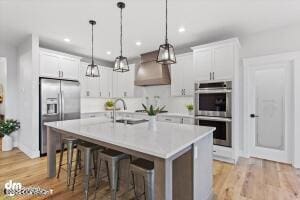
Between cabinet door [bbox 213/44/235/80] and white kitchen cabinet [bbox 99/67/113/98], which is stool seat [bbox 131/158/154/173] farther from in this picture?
white kitchen cabinet [bbox 99/67/113/98]

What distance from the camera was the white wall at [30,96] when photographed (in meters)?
3.68

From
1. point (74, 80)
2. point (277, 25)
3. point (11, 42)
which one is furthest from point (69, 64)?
point (277, 25)

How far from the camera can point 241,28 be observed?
337cm

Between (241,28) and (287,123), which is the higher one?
(241,28)

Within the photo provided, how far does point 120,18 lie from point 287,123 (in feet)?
12.7

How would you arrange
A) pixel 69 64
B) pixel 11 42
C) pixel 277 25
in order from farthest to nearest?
pixel 69 64 → pixel 11 42 → pixel 277 25

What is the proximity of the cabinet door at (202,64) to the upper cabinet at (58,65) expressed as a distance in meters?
3.22

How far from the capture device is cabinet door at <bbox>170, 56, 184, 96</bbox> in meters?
4.38

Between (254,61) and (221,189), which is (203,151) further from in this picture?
(254,61)

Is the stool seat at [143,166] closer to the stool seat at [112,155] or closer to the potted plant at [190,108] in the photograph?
the stool seat at [112,155]

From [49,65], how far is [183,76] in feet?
11.0

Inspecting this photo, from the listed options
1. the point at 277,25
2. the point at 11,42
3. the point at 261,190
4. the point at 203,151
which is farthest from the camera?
the point at 11,42

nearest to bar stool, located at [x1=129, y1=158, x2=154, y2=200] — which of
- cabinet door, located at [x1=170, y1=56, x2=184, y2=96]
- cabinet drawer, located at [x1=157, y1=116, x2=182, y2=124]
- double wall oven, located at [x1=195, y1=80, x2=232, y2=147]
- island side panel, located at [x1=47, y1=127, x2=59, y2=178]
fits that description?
island side panel, located at [x1=47, y1=127, x2=59, y2=178]

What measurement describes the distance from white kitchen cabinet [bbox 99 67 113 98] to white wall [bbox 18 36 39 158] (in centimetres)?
205
